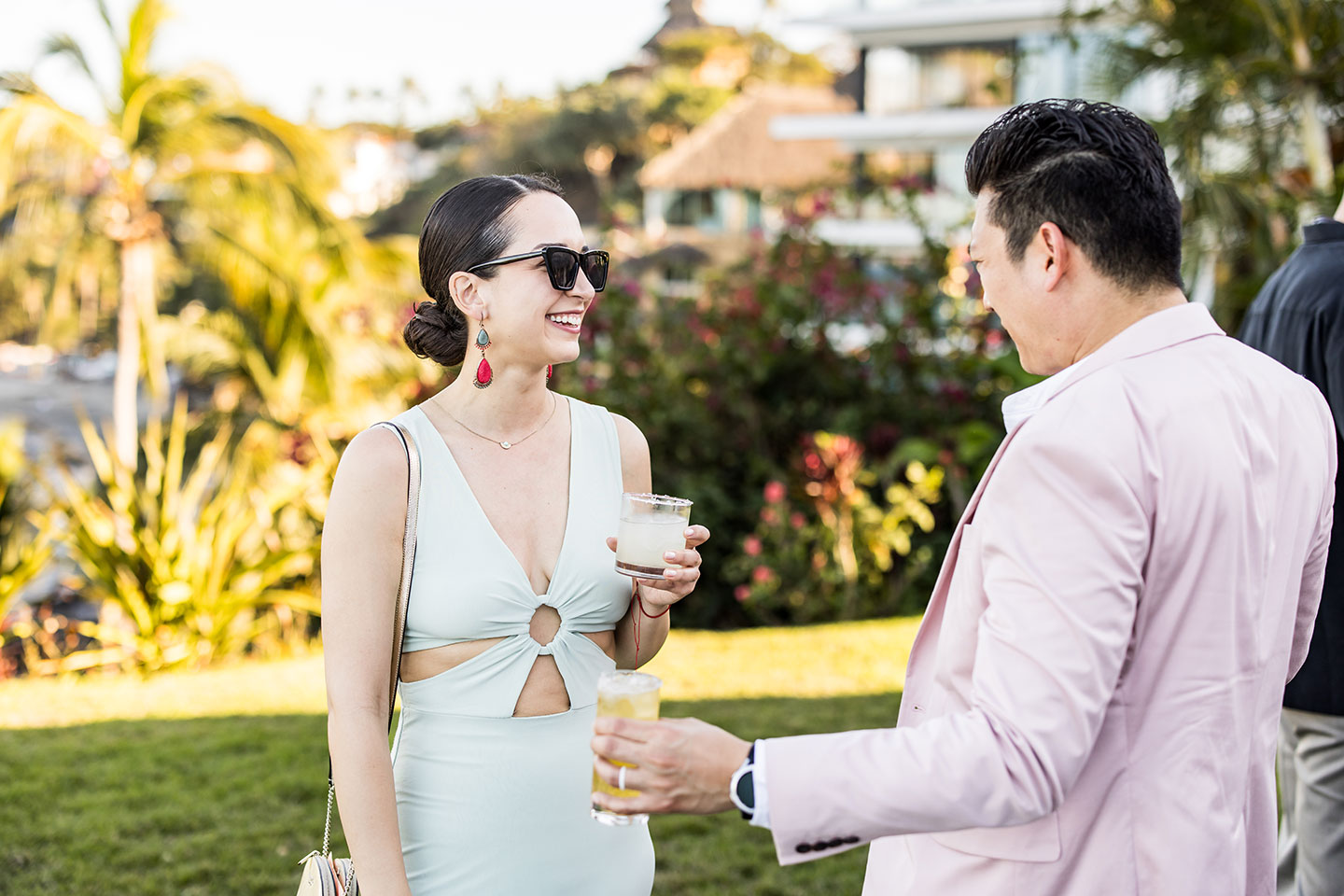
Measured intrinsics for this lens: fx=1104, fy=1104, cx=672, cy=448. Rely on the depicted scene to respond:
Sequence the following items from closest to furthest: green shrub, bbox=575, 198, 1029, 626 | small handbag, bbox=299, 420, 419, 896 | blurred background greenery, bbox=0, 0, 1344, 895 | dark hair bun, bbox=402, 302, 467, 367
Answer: small handbag, bbox=299, 420, 419, 896, dark hair bun, bbox=402, 302, 467, 367, blurred background greenery, bbox=0, 0, 1344, 895, green shrub, bbox=575, 198, 1029, 626

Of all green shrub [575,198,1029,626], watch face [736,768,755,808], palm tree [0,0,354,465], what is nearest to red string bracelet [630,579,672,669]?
watch face [736,768,755,808]

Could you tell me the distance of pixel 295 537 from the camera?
27.1ft

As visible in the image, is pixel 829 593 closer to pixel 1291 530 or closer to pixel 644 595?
pixel 644 595

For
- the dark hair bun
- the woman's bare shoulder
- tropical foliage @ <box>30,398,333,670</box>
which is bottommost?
tropical foliage @ <box>30,398,333,670</box>

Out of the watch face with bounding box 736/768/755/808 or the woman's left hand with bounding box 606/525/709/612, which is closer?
the watch face with bounding box 736/768/755/808

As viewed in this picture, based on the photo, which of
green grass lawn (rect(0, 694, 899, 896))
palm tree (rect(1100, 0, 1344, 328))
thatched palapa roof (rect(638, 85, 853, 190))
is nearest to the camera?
green grass lawn (rect(0, 694, 899, 896))

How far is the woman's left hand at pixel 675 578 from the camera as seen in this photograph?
2189mm

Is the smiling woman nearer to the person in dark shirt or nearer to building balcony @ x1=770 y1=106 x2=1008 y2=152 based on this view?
the person in dark shirt

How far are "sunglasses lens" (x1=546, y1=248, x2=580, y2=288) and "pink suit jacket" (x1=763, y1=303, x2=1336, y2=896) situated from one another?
1074mm

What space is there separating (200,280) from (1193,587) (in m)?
25.9

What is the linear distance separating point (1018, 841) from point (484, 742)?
1078 mm

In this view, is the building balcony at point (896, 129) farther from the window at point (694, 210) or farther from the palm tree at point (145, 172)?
the palm tree at point (145, 172)

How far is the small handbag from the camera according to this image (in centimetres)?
209

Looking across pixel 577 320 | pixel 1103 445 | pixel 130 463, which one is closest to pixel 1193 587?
pixel 1103 445
